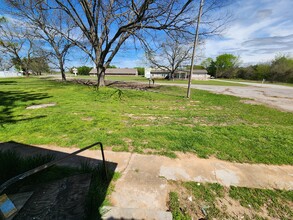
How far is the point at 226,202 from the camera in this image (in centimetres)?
207

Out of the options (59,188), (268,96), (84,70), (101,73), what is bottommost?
(268,96)

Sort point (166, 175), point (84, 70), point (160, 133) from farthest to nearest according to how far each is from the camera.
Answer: point (84, 70), point (160, 133), point (166, 175)

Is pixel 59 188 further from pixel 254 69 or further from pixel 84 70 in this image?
pixel 84 70

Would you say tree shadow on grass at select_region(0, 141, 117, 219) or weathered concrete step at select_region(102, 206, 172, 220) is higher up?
tree shadow on grass at select_region(0, 141, 117, 219)

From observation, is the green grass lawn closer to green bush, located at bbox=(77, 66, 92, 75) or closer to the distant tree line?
the distant tree line

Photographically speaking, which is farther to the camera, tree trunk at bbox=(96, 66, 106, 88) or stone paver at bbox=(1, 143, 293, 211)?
tree trunk at bbox=(96, 66, 106, 88)

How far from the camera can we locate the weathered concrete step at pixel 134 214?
177cm

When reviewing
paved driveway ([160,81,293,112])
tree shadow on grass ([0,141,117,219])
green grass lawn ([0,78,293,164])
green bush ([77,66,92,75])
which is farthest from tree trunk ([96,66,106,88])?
green bush ([77,66,92,75])

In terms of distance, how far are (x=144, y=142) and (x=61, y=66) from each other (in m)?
24.3

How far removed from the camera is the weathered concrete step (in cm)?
177

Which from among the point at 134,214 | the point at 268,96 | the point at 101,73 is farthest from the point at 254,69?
the point at 134,214

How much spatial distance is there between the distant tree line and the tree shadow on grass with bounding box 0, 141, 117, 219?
51480 millimetres

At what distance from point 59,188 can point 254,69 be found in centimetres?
6377

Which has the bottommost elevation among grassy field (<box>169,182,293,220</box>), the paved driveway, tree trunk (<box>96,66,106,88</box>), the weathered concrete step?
the paved driveway
